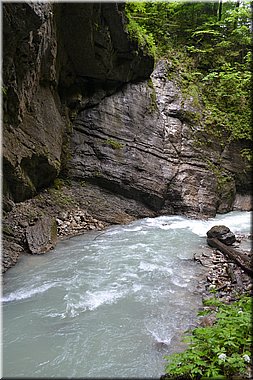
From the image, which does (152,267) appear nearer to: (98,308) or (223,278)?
(223,278)

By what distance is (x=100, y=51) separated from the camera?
10.1 m

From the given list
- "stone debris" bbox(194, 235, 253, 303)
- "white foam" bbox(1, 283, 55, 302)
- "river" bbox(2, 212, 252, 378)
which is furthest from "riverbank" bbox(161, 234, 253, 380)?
"white foam" bbox(1, 283, 55, 302)

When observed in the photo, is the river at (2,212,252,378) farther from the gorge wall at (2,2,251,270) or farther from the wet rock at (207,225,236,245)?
the gorge wall at (2,2,251,270)

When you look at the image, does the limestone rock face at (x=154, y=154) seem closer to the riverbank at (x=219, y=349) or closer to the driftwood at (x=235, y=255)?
the driftwood at (x=235, y=255)

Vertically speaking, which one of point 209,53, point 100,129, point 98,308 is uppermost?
point 209,53

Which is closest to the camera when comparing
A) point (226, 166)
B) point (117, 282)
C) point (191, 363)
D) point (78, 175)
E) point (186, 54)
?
point (191, 363)

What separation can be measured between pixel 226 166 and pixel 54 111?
8.14 m

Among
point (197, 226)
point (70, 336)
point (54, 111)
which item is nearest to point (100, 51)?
point (54, 111)

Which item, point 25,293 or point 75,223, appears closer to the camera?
point 25,293

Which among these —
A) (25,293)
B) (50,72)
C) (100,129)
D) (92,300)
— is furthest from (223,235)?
(50,72)

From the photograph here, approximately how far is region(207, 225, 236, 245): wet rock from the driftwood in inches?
7.3

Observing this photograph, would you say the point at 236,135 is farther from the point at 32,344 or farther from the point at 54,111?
the point at 32,344

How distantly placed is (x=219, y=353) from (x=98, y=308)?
219 cm

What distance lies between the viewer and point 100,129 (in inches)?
453
